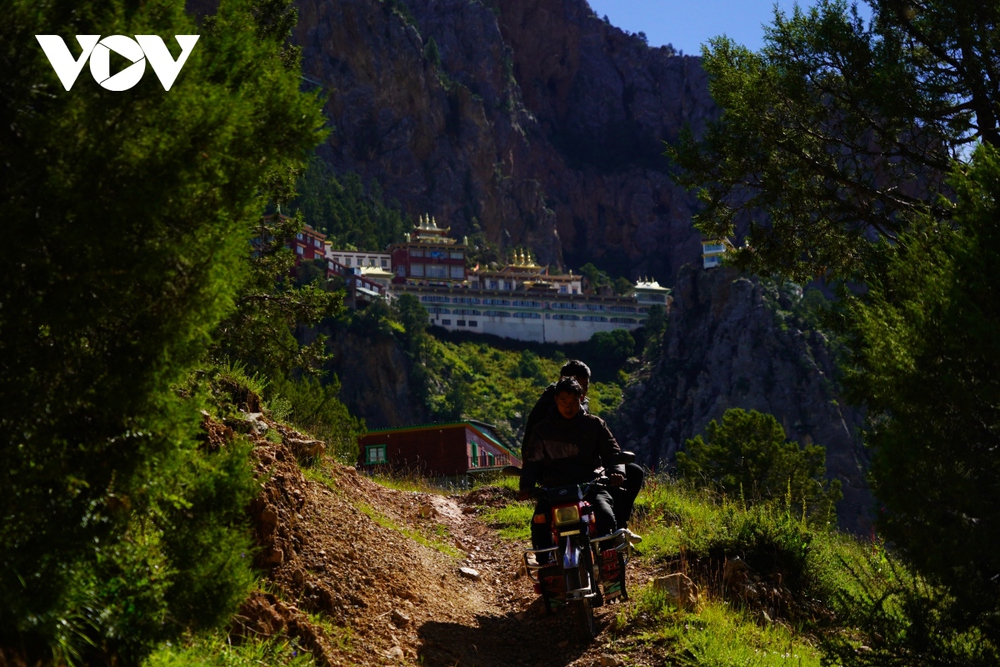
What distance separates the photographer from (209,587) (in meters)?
4.93

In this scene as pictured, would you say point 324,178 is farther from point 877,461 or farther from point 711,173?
point 877,461

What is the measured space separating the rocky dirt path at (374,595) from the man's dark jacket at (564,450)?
114 centimetres

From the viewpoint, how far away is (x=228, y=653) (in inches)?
217

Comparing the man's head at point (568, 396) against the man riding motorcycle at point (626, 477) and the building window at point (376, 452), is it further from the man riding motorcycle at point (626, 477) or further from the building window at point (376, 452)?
the building window at point (376, 452)

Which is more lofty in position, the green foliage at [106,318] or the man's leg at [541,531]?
the green foliage at [106,318]

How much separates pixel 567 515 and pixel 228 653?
2693 millimetres

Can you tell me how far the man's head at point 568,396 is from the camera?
7.88 meters

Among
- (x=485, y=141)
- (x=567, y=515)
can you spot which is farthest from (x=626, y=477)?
(x=485, y=141)

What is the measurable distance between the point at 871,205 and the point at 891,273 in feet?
24.7

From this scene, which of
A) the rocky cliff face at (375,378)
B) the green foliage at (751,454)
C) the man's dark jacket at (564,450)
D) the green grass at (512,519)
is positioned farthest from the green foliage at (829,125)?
the rocky cliff face at (375,378)

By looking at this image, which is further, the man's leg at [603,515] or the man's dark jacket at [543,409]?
the man's dark jacket at [543,409]

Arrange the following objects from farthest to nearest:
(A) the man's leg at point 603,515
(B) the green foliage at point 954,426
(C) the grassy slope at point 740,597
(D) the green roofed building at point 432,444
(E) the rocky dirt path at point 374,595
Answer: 1. (D) the green roofed building at point 432,444
2. (A) the man's leg at point 603,515
3. (C) the grassy slope at point 740,597
4. (E) the rocky dirt path at point 374,595
5. (B) the green foliage at point 954,426

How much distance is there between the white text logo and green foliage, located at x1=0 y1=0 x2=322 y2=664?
0.17ft

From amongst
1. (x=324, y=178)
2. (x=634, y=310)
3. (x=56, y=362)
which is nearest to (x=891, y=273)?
(x=56, y=362)
